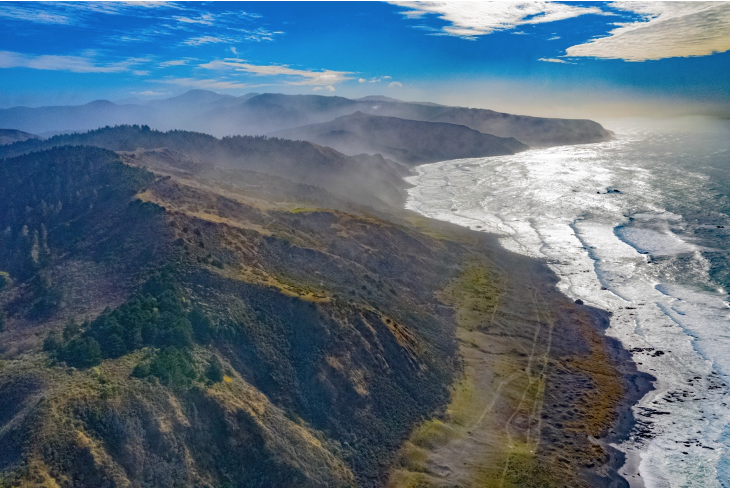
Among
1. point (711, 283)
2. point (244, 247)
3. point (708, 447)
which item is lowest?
point (708, 447)

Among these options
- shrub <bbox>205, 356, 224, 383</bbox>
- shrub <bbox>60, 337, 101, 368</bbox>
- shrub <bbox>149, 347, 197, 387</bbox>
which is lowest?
shrub <bbox>205, 356, 224, 383</bbox>

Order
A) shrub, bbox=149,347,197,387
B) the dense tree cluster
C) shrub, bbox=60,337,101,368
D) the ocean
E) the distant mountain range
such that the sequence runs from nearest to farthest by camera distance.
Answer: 1. shrub, bbox=149,347,197,387
2. shrub, bbox=60,337,101,368
3. the dense tree cluster
4. the ocean
5. the distant mountain range

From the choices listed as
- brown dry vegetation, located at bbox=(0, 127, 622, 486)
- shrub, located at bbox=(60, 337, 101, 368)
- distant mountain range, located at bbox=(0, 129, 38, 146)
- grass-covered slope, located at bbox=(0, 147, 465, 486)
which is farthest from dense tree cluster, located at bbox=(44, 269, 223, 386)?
distant mountain range, located at bbox=(0, 129, 38, 146)

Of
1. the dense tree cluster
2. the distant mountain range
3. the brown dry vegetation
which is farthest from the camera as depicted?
the distant mountain range

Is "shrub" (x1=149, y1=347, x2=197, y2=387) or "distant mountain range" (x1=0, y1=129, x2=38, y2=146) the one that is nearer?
"shrub" (x1=149, y1=347, x2=197, y2=387)

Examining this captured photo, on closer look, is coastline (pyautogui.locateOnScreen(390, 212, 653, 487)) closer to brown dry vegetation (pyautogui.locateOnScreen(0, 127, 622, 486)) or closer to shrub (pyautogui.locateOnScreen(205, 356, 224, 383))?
brown dry vegetation (pyautogui.locateOnScreen(0, 127, 622, 486))

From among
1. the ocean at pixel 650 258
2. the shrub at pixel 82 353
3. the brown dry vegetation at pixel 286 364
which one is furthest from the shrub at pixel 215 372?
the ocean at pixel 650 258

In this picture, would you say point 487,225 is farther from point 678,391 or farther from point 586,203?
point 678,391

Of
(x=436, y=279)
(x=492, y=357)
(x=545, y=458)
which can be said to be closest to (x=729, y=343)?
(x=492, y=357)
